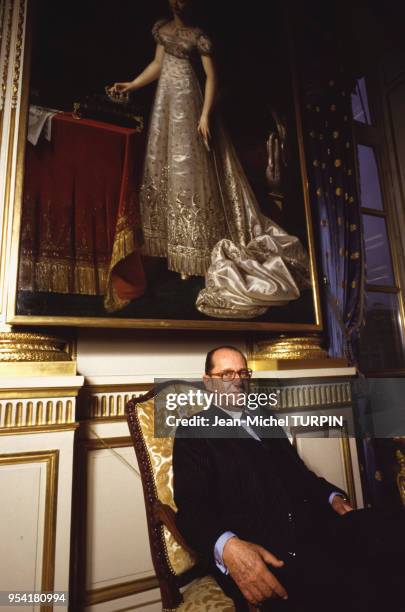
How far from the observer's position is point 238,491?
1215 mm

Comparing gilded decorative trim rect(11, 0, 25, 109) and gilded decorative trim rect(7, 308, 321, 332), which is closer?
gilded decorative trim rect(7, 308, 321, 332)

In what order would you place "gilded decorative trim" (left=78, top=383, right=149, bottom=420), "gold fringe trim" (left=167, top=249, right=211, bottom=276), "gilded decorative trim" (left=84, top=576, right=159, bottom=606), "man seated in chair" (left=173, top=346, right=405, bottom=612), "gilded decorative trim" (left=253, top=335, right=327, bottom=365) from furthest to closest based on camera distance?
1. "gilded decorative trim" (left=253, top=335, right=327, bottom=365)
2. "gold fringe trim" (left=167, top=249, right=211, bottom=276)
3. "gilded decorative trim" (left=78, top=383, right=149, bottom=420)
4. "gilded decorative trim" (left=84, top=576, right=159, bottom=606)
5. "man seated in chair" (left=173, top=346, right=405, bottom=612)

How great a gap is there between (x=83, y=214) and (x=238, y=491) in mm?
1376

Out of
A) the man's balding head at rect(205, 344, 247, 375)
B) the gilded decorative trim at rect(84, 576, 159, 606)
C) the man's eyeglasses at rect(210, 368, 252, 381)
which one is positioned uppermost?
the man's balding head at rect(205, 344, 247, 375)

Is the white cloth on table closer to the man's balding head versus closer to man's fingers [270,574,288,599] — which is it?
the man's balding head

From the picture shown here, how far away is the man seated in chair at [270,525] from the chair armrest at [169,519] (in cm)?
5

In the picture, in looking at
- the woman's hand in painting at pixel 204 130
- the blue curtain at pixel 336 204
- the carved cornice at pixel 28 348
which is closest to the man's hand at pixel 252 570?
the carved cornice at pixel 28 348

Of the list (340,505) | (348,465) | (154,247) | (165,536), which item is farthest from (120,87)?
(348,465)

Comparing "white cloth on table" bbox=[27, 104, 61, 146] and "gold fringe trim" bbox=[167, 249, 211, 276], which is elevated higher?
"white cloth on table" bbox=[27, 104, 61, 146]

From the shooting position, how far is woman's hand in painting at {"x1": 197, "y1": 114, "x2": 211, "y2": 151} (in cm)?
213

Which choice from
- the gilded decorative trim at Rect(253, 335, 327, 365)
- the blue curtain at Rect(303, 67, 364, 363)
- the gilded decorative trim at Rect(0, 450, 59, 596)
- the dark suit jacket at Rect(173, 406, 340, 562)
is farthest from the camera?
the blue curtain at Rect(303, 67, 364, 363)

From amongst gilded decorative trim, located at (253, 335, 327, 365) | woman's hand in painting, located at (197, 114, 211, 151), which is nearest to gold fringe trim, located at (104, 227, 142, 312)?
woman's hand in painting, located at (197, 114, 211, 151)

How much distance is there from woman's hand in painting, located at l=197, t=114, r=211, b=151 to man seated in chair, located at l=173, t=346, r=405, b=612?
1.31 metres

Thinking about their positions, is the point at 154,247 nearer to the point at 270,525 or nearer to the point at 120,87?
the point at 120,87
